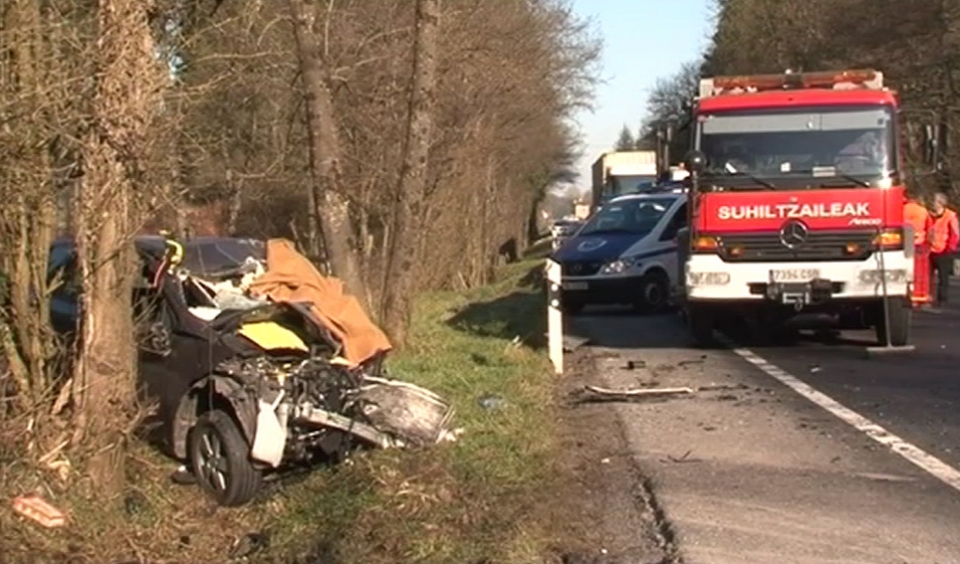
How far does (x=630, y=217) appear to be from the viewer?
24.6m

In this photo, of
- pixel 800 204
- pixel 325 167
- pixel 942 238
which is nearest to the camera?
pixel 800 204

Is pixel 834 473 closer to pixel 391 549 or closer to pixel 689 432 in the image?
pixel 689 432

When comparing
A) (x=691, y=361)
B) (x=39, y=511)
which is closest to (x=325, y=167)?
(x=691, y=361)

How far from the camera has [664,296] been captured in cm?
2334

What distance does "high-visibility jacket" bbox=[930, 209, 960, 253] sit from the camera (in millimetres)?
21684

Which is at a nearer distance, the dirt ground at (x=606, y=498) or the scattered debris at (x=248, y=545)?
the dirt ground at (x=606, y=498)

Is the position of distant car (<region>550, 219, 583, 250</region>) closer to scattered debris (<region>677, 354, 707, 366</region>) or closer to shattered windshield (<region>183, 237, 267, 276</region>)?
scattered debris (<region>677, 354, 707, 366</region>)

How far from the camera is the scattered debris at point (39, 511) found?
28.0 ft

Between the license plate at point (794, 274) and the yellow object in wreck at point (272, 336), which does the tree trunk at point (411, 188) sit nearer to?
the license plate at point (794, 274)

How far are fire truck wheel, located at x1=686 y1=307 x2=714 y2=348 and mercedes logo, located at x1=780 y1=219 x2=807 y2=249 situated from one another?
1.54m

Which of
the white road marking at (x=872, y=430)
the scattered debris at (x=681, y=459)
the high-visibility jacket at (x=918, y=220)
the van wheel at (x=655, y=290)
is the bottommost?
the scattered debris at (x=681, y=459)

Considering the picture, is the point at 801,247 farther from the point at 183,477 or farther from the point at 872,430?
the point at 183,477

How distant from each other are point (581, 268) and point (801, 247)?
744 cm

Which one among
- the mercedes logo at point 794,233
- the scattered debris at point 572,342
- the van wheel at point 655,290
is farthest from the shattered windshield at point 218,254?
the van wheel at point 655,290
